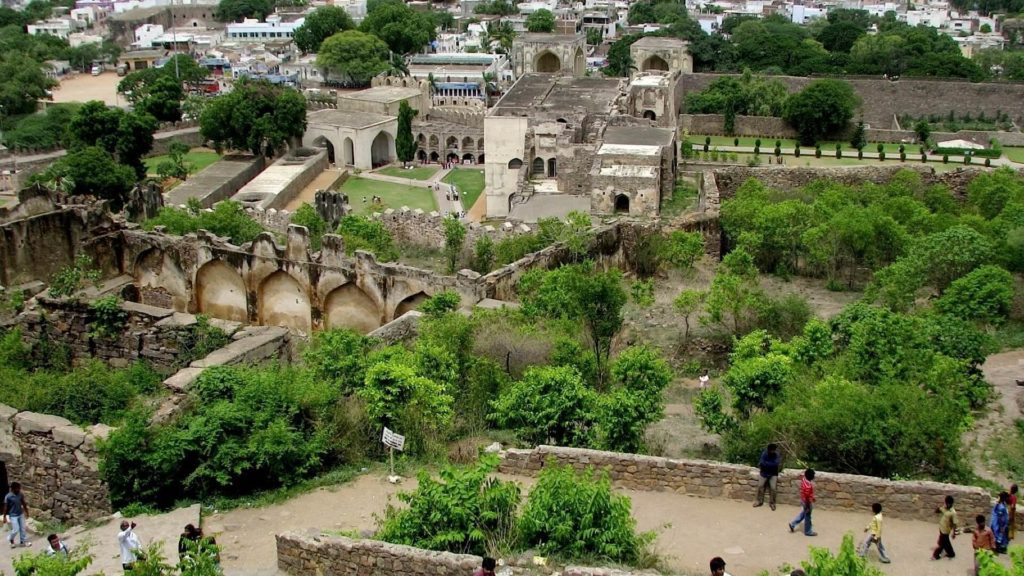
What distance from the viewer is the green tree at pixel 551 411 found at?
47.6 ft

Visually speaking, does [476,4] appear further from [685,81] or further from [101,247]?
[101,247]

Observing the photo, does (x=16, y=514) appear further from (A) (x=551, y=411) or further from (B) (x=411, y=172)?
(B) (x=411, y=172)

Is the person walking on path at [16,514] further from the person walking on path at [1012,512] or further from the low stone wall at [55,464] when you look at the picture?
the person walking on path at [1012,512]

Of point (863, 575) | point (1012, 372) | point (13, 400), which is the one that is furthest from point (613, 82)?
point (863, 575)

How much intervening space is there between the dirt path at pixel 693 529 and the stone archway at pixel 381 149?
49.0 metres

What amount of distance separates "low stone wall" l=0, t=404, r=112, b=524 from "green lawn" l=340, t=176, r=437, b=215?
31312mm

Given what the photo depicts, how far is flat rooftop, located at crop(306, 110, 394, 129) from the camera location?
59.7 metres

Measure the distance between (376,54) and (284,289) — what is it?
70.1 m

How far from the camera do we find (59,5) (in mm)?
135750

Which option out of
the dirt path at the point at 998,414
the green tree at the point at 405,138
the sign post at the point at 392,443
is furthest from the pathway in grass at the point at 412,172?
the sign post at the point at 392,443

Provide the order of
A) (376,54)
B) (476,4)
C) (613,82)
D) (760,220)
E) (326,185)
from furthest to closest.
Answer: (476,4)
(376,54)
(613,82)
(326,185)
(760,220)

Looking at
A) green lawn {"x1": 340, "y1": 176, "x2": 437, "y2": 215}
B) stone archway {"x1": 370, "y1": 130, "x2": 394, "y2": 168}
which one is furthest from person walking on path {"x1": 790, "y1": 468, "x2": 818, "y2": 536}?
stone archway {"x1": 370, "y1": 130, "x2": 394, "y2": 168}

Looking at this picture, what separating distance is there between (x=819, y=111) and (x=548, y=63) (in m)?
18.7

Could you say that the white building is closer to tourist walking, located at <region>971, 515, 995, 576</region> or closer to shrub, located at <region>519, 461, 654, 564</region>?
shrub, located at <region>519, 461, 654, 564</region>
